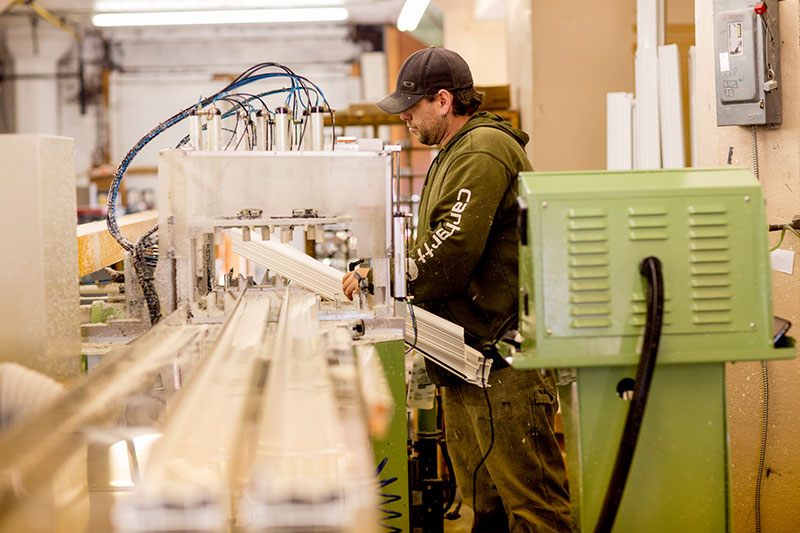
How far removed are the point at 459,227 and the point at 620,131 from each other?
7.64ft

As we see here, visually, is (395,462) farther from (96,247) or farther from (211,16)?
(211,16)

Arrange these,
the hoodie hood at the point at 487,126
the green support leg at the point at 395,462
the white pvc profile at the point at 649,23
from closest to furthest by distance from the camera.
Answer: the green support leg at the point at 395,462 → the hoodie hood at the point at 487,126 → the white pvc profile at the point at 649,23

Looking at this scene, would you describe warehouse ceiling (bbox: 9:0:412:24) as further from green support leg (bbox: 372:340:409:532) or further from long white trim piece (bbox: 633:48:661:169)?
green support leg (bbox: 372:340:409:532)

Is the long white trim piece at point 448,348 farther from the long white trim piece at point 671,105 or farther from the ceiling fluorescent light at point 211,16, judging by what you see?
the ceiling fluorescent light at point 211,16

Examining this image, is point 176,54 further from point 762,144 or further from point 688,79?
point 762,144

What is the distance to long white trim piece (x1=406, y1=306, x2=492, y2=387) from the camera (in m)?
2.46

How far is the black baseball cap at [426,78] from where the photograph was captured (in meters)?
2.77

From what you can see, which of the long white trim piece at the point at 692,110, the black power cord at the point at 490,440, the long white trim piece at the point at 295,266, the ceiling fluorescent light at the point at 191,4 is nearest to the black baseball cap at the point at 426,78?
the long white trim piece at the point at 295,266

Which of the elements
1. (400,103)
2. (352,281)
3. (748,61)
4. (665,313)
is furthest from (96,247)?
(748,61)

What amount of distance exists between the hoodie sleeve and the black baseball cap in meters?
0.33

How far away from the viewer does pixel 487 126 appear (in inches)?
106

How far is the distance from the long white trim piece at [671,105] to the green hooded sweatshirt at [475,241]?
187cm

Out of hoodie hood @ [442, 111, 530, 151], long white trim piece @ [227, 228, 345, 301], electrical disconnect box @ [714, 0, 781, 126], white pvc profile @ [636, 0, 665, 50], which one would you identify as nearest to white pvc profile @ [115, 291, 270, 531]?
long white trim piece @ [227, 228, 345, 301]

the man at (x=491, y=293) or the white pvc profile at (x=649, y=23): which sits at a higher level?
the white pvc profile at (x=649, y=23)
